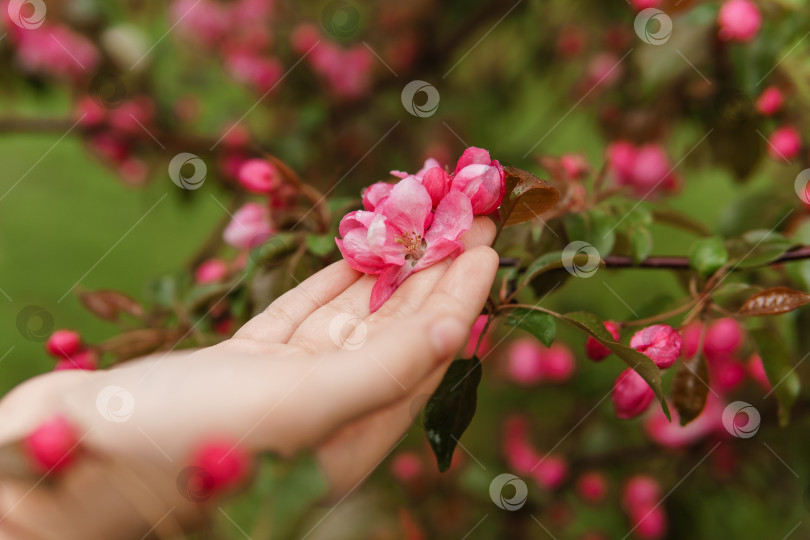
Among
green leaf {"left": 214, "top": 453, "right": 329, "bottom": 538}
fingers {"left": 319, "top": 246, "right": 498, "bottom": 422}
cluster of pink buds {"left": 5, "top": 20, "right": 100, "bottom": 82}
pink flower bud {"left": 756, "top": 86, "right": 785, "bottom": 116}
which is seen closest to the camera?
green leaf {"left": 214, "top": 453, "right": 329, "bottom": 538}

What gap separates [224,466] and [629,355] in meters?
0.41

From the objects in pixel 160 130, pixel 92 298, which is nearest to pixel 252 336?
pixel 92 298

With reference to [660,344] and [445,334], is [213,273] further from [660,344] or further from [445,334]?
[660,344]

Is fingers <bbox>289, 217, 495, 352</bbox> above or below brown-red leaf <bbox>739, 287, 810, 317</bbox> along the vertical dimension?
above

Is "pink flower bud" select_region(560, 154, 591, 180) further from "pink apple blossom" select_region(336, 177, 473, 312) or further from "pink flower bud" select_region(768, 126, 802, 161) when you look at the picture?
"pink flower bud" select_region(768, 126, 802, 161)

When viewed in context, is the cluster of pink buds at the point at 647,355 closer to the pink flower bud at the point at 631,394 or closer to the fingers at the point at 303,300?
the pink flower bud at the point at 631,394

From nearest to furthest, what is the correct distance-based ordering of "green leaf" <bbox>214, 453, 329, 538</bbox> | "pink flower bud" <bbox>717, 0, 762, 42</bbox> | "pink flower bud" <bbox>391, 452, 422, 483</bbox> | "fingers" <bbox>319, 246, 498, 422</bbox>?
1. "green leaf" <bbox>214, 453, 329, 538</bbox>
2. "fingers" <bbox>319, 246, 498, 422</bbox>
3. "pink flower bud" <bbox>717, 0, 762, 42</bbox>
4. "pink flower bud" <bbox>391, 452, 422, 483</bbox>

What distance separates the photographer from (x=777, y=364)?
81 cm

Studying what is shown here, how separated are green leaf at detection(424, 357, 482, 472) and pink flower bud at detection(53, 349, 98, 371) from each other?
54 cm

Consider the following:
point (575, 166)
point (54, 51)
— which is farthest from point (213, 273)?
point (54, 51)

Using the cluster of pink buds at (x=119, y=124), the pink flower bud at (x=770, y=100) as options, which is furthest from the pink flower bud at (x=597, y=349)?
the cluster of pink buds at (x=119, y=124)

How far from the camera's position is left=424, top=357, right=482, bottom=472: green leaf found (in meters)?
0.75

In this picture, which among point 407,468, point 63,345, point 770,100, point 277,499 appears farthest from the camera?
point 407,468

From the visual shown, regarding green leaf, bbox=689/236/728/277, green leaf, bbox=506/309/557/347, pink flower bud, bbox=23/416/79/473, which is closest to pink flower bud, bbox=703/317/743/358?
green leaf, bbox=689/236/728/277
